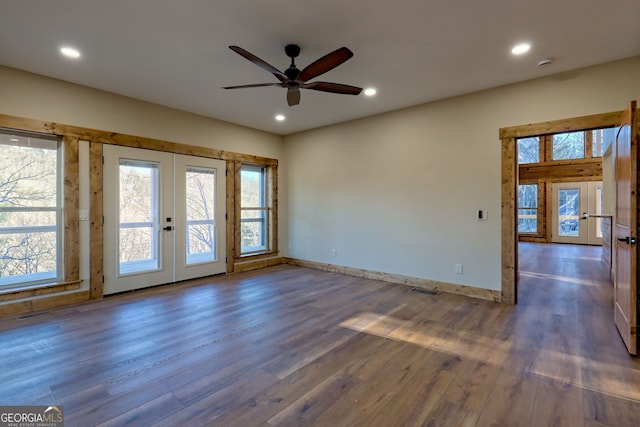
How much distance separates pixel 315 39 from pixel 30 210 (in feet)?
13.1

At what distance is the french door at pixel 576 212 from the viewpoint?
10164 mm

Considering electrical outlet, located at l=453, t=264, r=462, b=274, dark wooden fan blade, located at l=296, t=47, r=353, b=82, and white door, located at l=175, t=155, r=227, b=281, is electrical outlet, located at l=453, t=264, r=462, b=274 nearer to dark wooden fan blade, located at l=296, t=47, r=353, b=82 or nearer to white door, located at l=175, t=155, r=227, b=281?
dark wooden fan blade, located at l=296, t=47, r=353, b=82

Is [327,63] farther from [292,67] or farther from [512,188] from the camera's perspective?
[512,188]

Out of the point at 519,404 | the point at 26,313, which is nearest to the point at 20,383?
the point at 26,313

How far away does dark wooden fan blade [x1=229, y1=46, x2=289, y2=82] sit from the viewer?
2442mm

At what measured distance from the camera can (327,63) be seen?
Answer: 2723 millimetres

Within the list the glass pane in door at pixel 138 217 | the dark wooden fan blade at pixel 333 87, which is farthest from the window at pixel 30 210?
→ the dark wooden fan blade at pixel 333 87

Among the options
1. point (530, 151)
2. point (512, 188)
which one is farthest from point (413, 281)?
point (530, 151)

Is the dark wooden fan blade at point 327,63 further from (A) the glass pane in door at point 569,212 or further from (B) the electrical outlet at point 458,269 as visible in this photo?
(A) the glass pane in door at point 569,212

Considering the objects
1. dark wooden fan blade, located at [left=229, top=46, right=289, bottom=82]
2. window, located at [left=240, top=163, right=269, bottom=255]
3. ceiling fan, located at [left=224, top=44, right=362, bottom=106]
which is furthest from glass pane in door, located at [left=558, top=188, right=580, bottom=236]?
dark wooden fan blade, located at [left=229, top=46, right=289, bottom=82]

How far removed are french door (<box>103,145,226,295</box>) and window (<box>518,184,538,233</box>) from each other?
36.6 ft

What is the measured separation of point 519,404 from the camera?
1973 mm

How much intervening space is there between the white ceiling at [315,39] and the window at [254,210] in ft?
7.58

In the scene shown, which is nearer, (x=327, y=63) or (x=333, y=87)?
(x=327, y=63)
